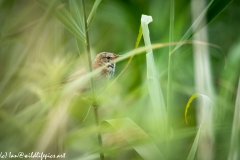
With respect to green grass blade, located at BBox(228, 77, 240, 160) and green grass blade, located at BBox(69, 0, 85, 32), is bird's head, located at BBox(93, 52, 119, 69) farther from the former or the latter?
green grass blade, located at BBox(228, 77, 240, 160)

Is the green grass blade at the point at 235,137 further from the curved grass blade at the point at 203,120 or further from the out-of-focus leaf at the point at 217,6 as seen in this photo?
the out-of-focus leaf at the point at 217,6

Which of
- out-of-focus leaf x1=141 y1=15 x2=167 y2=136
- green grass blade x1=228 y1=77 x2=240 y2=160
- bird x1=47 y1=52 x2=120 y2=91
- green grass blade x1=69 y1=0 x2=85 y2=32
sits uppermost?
green grass blade x1=69 y1=0 x2=85 y2=32

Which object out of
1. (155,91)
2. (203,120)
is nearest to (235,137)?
(203,120)

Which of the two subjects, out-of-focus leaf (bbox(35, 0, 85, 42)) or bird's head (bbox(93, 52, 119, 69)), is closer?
out-of-focus leaf (bbox(35, 0, 85, 42))

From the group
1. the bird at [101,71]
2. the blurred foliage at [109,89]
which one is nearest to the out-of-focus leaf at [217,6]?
the blurred foliage at [109,89]

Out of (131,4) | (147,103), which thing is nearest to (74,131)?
(147,103)

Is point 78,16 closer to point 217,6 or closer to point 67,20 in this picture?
point 67,20

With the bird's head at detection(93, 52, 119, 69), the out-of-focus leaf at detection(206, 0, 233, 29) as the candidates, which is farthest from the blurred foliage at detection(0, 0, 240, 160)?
the out-of-focus leaf at detection(206, 0, 233, 29)
